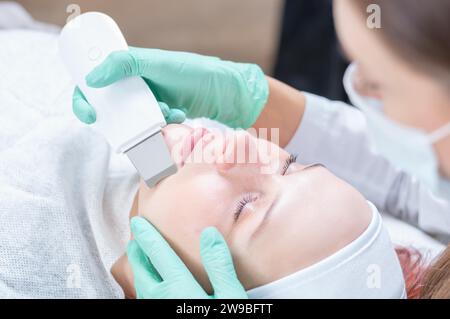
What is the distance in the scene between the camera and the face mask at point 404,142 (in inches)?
37.5

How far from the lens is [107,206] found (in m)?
1.31

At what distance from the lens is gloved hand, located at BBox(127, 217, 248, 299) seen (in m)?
1.01

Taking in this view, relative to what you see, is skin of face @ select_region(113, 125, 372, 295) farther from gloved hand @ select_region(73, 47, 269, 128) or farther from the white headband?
gloved hand @ select_region(73, 47, 269, 128)

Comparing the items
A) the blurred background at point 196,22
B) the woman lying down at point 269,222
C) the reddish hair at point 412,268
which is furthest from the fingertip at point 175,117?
the blurred background at point 196,22

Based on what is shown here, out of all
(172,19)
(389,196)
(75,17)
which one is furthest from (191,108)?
(172,19)

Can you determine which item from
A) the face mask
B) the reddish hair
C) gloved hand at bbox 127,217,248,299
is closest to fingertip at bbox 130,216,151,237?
gloved hand at bbox 127,217,248,299

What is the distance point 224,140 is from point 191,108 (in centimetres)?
23

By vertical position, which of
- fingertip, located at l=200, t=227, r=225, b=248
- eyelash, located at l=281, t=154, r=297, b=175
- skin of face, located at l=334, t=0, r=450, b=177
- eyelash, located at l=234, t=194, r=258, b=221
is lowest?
fingertip, located at l=200, t=227, r=225, b=248

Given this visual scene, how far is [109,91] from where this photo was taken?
110 cm

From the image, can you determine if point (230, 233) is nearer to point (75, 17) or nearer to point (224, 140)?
point (224, 140)

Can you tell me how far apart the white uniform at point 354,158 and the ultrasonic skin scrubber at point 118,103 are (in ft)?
1.64

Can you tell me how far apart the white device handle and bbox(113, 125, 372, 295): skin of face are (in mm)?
89

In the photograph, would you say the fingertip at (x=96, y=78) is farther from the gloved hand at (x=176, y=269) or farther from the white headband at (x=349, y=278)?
the white headband at (x=349, y=278)

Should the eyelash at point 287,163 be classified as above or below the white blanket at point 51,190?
above
